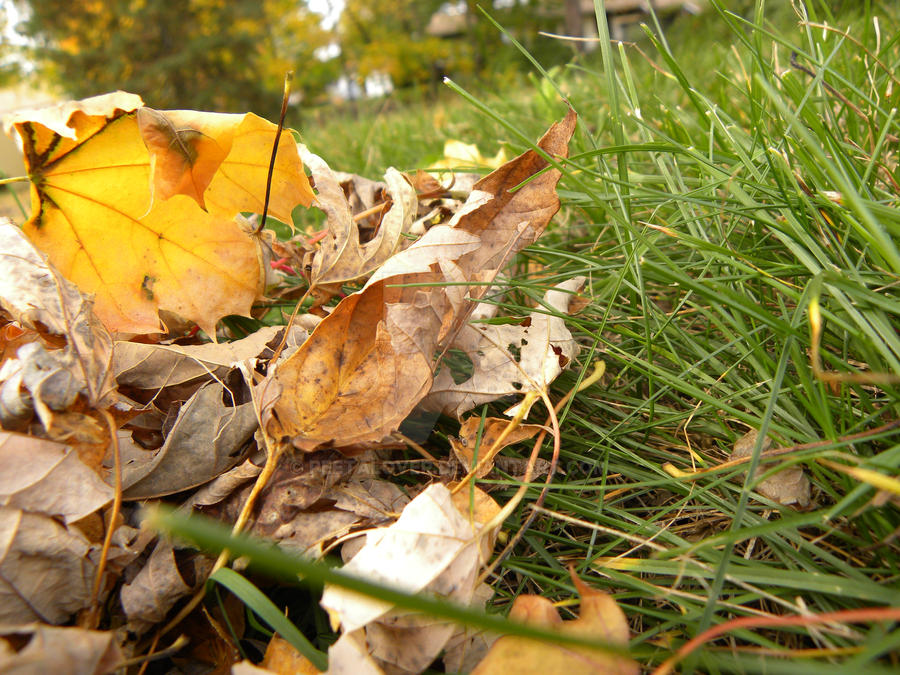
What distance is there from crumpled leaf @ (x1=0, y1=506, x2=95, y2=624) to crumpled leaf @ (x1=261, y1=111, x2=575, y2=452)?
0.70ft

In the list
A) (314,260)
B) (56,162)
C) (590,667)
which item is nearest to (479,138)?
(314,260)

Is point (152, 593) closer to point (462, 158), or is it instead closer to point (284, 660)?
point (284, 660)

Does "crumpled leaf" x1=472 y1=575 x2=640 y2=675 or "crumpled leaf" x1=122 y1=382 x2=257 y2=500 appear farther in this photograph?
"crumpled leaf" x1=122 y1=382 x2=257 y2=500

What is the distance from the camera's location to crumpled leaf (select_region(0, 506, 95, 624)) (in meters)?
0.54

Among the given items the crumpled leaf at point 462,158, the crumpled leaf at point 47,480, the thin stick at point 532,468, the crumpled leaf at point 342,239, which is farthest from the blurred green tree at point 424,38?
the crumpled leaf at point 47,480

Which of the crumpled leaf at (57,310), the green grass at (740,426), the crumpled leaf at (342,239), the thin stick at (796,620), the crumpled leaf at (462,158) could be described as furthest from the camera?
the crumpled leaf at (462,158)

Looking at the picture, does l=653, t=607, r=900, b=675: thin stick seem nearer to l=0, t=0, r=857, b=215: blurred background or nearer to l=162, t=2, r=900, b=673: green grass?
l=162, t=2, r=900, b=673: green grass

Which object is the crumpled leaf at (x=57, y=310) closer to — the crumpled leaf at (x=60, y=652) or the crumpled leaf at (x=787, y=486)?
the crumpled leaf at (x=60, y=652)

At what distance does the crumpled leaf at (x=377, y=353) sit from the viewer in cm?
66

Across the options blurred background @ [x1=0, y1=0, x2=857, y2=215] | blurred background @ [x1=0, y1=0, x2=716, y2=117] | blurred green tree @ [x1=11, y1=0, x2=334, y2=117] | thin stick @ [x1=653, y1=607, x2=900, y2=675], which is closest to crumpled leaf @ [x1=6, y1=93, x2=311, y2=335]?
thin stick @ [x1=653, y1=607, x2=900, y2=675]

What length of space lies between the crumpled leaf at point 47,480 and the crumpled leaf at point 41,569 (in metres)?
0.01

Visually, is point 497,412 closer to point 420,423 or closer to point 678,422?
point 420,423

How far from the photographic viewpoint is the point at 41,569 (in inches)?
21.5

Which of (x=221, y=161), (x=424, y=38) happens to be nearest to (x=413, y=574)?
(x=221, y=161)
